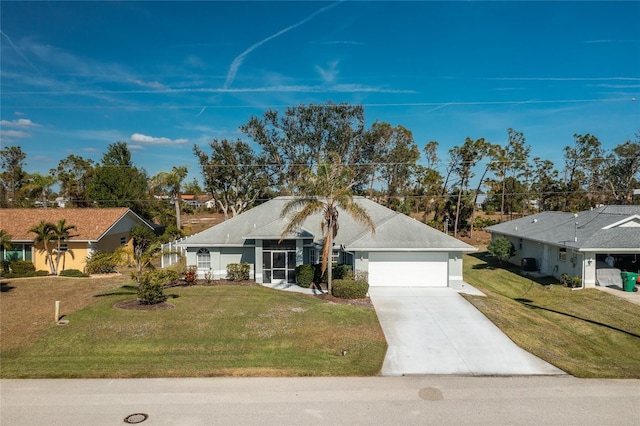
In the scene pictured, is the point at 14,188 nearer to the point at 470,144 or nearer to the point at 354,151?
the point at 354,151

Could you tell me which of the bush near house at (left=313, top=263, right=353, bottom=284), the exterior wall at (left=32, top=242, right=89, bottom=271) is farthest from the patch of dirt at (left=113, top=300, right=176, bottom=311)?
the exterior wall at (left=32, top=242, right=89, bottom=271)

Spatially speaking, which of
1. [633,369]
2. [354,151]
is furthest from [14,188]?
[633,369]

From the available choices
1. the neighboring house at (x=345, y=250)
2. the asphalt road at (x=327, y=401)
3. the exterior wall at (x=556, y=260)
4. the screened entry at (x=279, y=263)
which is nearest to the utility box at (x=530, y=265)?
the exterior wall at (x=556, y=260)

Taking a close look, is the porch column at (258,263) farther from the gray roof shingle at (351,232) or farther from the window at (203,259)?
the window at (203,259)

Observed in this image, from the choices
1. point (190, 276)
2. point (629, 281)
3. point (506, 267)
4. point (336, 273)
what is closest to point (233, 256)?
point (190, 276)

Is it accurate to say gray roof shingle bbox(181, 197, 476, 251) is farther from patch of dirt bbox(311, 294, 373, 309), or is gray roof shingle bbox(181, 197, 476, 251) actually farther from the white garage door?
patch of dirt bbox(311, 294, 373, 309)
